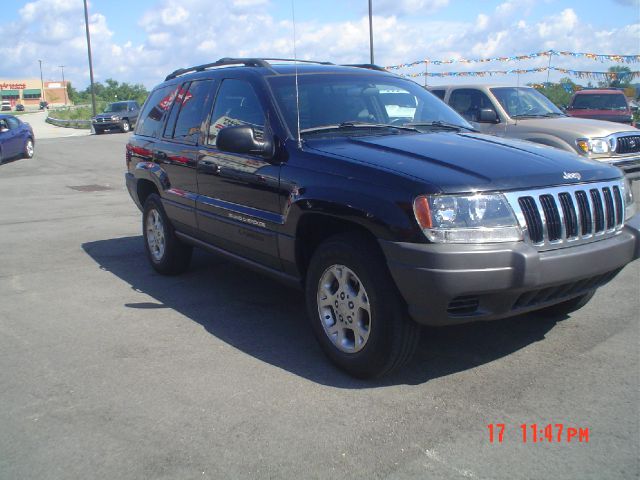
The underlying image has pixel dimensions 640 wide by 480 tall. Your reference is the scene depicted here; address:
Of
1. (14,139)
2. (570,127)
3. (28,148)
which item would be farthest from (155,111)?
(28,148)

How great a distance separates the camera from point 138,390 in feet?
12.6

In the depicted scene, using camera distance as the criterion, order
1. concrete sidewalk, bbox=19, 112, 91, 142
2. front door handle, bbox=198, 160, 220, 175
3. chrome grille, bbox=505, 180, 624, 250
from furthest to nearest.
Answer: concrete sidewalk, bbox=19, 112, 91, 142 < front door handle, bbox=198, 160, 220, 175 < chrome grille, bbox=505, 180, 624, 250

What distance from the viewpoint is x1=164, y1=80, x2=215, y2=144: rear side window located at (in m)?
5.42

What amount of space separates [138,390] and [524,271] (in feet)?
7.59

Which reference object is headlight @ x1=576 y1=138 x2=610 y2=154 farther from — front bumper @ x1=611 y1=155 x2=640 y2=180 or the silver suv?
front bumper @ x1=611 y1=155 x2=640 y2=180

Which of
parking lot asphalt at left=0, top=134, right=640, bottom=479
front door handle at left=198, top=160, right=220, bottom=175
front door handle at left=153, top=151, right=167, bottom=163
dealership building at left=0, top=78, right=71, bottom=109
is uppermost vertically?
dealership building at left=0, top=78, right=71, bottom=109

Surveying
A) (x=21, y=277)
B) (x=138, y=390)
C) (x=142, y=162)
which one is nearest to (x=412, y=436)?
(x=138, y=390)

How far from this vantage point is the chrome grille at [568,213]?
11.5 ft

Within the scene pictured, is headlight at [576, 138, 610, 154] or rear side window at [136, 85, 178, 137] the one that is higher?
rear side window at [136, 85, 178, 137]

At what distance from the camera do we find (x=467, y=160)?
3771 millimetres

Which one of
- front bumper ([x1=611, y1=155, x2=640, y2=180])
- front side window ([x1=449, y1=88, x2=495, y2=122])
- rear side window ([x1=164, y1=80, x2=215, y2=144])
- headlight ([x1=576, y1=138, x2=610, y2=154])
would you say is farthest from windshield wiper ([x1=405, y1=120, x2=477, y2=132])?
front side window ([x1=449, y1=88, x2=495, y2=122])

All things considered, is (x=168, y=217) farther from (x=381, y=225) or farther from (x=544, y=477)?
(x=544, y=477)

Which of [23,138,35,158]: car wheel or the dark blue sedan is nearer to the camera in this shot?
the dark blue sedan
